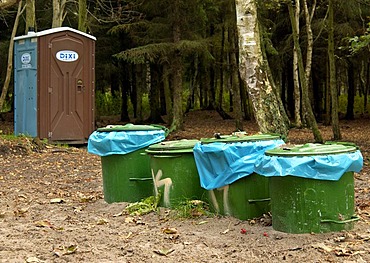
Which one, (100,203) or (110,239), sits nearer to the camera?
(110,239)

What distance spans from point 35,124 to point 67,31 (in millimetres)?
2322

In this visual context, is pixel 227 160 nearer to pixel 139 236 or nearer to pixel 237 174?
pixel 237 174

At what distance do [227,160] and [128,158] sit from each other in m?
1.72

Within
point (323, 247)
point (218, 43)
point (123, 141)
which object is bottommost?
point (323, 247)

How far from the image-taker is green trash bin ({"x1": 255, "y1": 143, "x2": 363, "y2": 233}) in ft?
16.3

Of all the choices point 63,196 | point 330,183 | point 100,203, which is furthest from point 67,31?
point 330,183

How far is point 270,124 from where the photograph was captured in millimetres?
10141

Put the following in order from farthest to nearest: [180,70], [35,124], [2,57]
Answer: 1. [2,57]
2. [180,70]
3. [35,124]

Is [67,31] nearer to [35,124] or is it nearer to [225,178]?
[35,124]

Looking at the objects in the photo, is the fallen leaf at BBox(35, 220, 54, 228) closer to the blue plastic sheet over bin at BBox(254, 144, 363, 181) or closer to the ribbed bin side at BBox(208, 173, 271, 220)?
the ribbed bin side at BBox(208, 173, 271, 220)

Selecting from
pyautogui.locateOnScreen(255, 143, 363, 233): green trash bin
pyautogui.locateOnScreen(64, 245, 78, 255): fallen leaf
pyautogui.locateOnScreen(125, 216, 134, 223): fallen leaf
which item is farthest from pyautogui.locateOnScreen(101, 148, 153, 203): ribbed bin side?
pyautogui.locateOnScreen(255, 143, 363, 233): green trash bin

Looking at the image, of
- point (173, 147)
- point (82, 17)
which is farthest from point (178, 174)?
point (82, 17)

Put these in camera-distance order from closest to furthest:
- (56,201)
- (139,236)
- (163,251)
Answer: (163,251) < (139,236) < (56,201)

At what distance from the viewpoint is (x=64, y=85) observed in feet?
47.9
